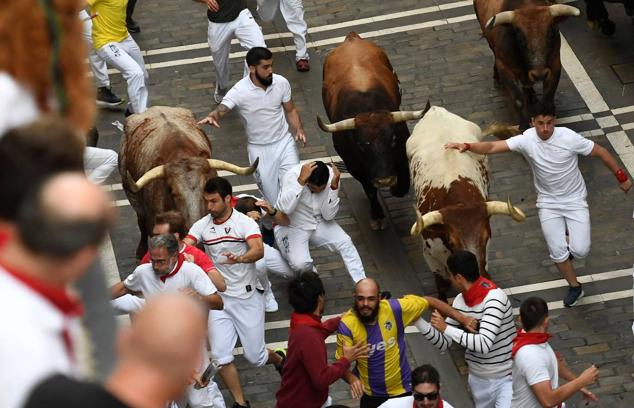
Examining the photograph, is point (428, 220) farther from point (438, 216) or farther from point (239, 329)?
point (239, 329)

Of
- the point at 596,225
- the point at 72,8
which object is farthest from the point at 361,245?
the point at 72,8

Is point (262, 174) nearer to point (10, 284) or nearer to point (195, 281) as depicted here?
point (195, 281)

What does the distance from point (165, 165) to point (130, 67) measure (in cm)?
342

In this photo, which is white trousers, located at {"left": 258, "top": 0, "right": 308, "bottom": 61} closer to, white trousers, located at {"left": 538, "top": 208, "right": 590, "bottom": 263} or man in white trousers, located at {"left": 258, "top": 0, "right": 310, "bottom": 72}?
man in white trousers, located at {"left": 258, "top": 0, "right": 310, "bottom": 72}

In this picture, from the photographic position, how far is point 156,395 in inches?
128

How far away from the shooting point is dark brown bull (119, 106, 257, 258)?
42.9 ft

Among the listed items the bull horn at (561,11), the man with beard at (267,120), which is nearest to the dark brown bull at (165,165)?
the man with beard at (267,120)

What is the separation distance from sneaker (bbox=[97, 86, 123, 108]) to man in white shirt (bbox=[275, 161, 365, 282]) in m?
4.95

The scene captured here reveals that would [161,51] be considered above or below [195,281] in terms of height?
below

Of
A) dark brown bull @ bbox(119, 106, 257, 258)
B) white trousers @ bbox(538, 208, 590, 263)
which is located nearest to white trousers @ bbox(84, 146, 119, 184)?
dark brown bull @ bbox(119, 106, 257, 258)

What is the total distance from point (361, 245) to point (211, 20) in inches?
160

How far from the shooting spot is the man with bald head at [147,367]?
3.19m

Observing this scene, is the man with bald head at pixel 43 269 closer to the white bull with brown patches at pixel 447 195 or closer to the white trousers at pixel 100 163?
the white bull with brown patches at pixel 447 195

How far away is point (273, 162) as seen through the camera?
47.8ft
